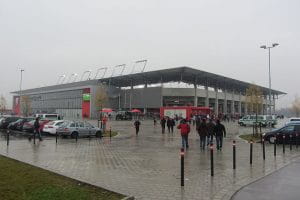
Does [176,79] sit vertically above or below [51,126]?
above

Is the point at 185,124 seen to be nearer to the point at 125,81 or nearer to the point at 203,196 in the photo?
the point at 203,196

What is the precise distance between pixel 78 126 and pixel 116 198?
2143 cm

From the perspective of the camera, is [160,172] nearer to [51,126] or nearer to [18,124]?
[51,126]

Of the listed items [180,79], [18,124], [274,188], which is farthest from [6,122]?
[180,79]

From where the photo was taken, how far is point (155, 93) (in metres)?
96.9

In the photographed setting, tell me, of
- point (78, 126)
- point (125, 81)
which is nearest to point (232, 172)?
point (78, 126)

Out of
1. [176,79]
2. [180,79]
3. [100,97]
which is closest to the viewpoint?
[100,97]

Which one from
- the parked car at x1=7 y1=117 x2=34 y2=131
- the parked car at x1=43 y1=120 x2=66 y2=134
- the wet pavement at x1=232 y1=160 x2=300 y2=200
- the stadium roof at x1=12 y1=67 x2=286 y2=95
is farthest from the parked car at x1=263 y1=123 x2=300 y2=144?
the stadium roof at x1=12 y1=67 x2=286 y2=95

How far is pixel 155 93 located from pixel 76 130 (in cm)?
6914

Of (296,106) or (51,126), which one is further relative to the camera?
(296,106)

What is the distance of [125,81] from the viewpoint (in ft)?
339

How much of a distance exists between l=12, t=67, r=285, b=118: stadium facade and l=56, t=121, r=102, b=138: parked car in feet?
182

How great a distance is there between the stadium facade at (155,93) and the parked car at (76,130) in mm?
55349

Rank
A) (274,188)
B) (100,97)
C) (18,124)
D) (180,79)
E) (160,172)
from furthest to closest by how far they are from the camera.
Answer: (180,79) → (100,97) → (18,124) → (160,172) → (274,188)
